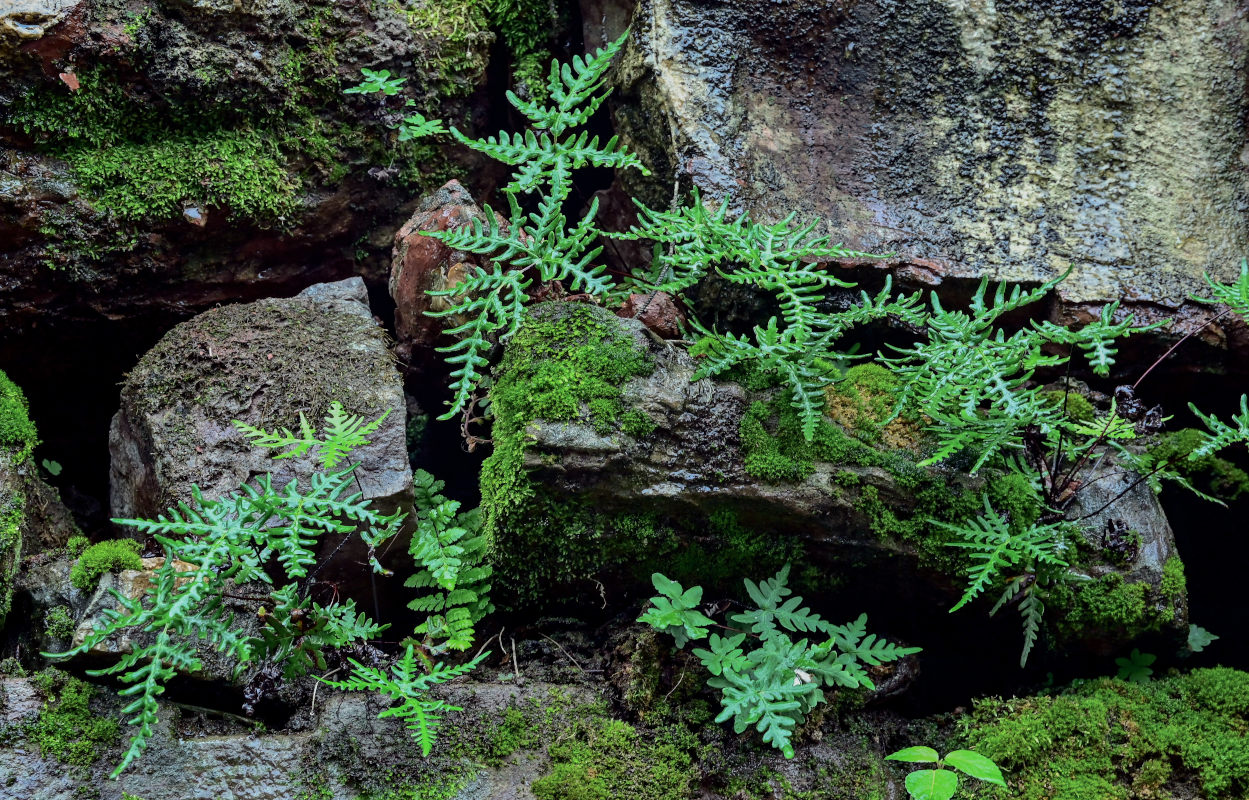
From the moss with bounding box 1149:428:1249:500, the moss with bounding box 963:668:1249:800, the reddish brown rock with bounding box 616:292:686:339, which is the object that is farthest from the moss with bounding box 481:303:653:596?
the moss with bounding box 1149:428:1249:500

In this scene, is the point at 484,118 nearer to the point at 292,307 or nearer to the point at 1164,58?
the point at 292,307

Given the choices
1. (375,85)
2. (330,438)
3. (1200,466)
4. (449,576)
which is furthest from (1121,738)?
(375,85)

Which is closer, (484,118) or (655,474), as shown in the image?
(655,474)

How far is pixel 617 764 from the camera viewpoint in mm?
Result: 2859

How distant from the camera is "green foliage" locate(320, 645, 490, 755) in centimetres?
261

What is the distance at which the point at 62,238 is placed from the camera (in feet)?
11.2

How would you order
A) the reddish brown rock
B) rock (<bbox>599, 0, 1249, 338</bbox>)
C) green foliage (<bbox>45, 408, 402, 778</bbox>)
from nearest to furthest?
green foliage (<bbox>45, 408, 402, 778</bbox>) → the reddish brown rock → rock (<bbox>599, 0, 1249, 338</bbox>)

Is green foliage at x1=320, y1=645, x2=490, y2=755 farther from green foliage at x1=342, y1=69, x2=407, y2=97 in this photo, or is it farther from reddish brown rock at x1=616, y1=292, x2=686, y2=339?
green foliage at x1=342, y1=69, x2=407, y2=97

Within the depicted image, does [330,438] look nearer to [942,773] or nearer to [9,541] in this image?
[9,541]

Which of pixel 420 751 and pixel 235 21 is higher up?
pixel 235 21

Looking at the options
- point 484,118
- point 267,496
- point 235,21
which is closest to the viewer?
point 267,496

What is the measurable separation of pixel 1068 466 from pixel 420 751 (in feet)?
8.90

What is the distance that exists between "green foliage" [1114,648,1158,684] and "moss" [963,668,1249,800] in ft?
0.16

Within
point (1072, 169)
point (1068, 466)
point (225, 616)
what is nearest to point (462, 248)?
point (225, 616)
